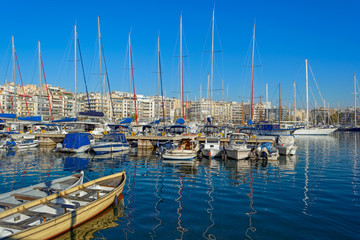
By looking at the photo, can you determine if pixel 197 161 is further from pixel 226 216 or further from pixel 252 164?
pixel 226 216

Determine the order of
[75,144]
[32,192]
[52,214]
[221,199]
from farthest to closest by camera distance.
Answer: [75,144] < [221,199] < [32,192] < [52,214]

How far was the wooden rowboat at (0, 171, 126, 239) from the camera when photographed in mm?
8758

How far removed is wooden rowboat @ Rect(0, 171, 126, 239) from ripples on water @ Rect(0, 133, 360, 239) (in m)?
0.53

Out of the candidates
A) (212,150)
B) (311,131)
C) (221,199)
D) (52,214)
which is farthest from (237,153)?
(311,131)

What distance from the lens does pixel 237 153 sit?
2822 cm

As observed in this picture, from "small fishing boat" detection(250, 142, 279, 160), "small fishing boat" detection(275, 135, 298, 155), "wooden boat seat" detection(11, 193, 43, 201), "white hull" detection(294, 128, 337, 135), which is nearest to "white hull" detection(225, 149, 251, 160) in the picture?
"small fishing boat" detection(250, 142, 279, 160)

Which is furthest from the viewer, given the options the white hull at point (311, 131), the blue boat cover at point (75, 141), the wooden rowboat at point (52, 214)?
the white hull at point (311, 131)

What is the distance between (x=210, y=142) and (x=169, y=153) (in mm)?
6739

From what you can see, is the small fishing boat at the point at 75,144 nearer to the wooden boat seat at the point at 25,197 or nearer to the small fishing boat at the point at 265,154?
the small fishing boat at the point at 265,154

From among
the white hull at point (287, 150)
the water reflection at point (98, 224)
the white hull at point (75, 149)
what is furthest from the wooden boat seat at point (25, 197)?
the white hull at point (287, 150)

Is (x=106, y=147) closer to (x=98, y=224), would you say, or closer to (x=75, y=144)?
(x=75, y=144)

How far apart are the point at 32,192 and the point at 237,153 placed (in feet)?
65.7

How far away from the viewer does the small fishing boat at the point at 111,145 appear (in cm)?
3228

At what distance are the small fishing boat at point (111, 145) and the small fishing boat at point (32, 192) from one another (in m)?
17.5
